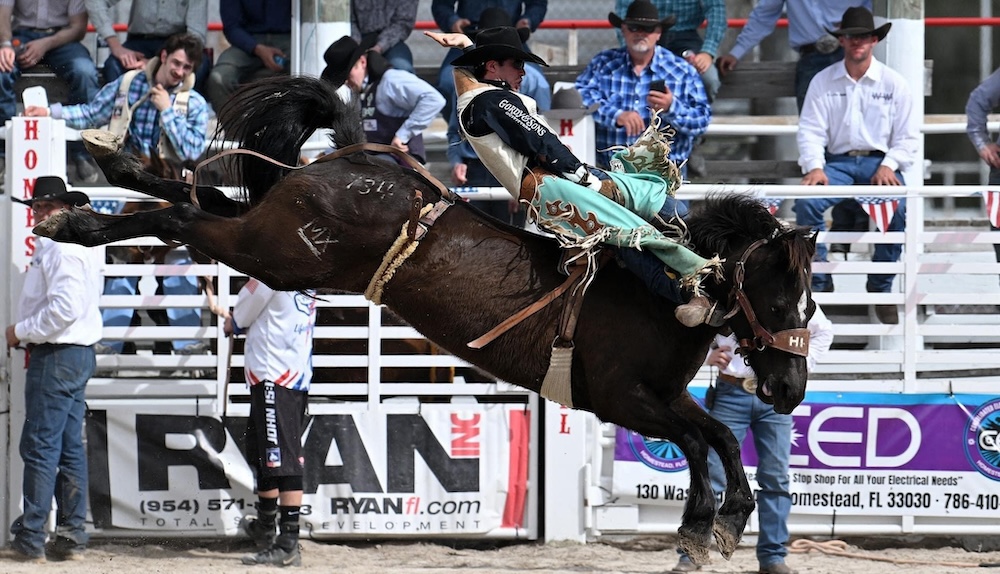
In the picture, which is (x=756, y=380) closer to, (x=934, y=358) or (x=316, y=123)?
(x=316, y=123)

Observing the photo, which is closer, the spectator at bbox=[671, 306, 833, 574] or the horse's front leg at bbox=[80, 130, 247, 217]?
the horse's front leg at bbox=[80, 130, 247, 217]

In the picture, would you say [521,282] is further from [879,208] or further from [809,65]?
[809,65]

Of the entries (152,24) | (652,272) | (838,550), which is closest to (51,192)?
(152,24)

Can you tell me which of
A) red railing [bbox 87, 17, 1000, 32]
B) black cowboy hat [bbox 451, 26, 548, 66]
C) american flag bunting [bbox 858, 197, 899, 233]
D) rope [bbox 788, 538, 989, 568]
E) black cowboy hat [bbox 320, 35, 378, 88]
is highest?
red railing [bbox 87, 17, 1000, 32]

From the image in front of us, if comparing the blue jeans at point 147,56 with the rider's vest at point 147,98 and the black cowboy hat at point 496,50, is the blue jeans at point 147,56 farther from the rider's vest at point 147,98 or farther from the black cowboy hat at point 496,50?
the black cowboy hat at point 496,50

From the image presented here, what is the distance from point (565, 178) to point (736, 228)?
783 mm

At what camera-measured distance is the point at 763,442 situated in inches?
290

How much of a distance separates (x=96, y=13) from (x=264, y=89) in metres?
4.49

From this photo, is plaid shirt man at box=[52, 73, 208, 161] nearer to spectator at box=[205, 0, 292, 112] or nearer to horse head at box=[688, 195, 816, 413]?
spectator at box=[205, 0, 292, 112]

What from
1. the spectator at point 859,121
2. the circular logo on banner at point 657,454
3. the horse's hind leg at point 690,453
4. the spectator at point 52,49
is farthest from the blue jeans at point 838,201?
the spectator at point 52,49

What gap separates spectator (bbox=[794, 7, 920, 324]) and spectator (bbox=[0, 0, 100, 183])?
5.25m

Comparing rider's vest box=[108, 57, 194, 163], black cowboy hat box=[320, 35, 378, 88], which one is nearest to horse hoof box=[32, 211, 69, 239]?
rider's vest box=[108, 57, 194, 163]

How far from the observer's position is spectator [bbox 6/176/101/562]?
24.2 feet

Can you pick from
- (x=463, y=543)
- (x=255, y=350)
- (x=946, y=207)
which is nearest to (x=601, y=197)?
(x=255, y=350)
